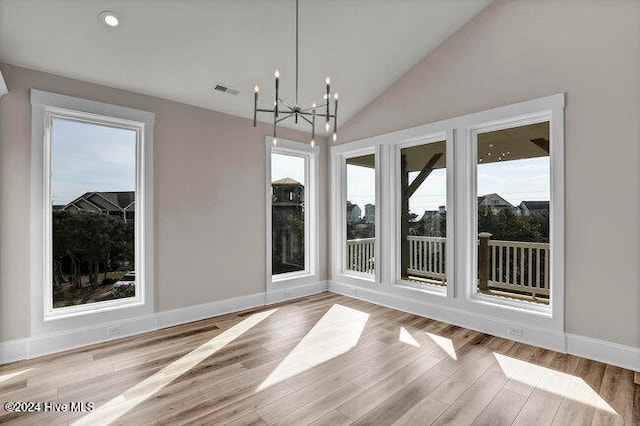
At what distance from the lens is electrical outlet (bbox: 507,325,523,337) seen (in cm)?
336

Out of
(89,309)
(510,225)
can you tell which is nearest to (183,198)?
(89,309)

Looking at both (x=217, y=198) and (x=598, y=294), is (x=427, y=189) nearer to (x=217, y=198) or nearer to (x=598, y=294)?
(x=598, y=294)

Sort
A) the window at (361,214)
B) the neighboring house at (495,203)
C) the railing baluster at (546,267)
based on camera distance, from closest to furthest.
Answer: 1. the railing baluster at (546,267)
2. the neighboring house at (495,203)
3. the window at (361,214)

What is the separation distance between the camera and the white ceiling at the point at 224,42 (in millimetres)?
2766

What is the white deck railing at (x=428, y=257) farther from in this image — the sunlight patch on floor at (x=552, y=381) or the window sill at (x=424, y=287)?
the sunlight patch on floor at (x=552, y=381)

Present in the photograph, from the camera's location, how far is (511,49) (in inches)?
136

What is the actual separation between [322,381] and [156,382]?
52.7 inches

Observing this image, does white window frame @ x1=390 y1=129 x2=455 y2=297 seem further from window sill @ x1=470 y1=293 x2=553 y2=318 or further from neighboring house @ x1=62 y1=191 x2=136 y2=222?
neighboring house @ x1=62 y1=191 x2=136 y2=222

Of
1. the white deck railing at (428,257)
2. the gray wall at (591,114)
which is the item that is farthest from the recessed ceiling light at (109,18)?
the white deck railing at (428,257)

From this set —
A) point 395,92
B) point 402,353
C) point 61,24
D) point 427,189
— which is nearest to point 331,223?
point 427,189

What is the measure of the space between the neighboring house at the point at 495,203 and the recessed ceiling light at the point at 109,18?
13.5 ft

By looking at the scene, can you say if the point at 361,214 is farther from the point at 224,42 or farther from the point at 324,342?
the point at 224,42

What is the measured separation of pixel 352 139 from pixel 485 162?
2.05m

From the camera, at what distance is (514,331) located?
11.1 ft
